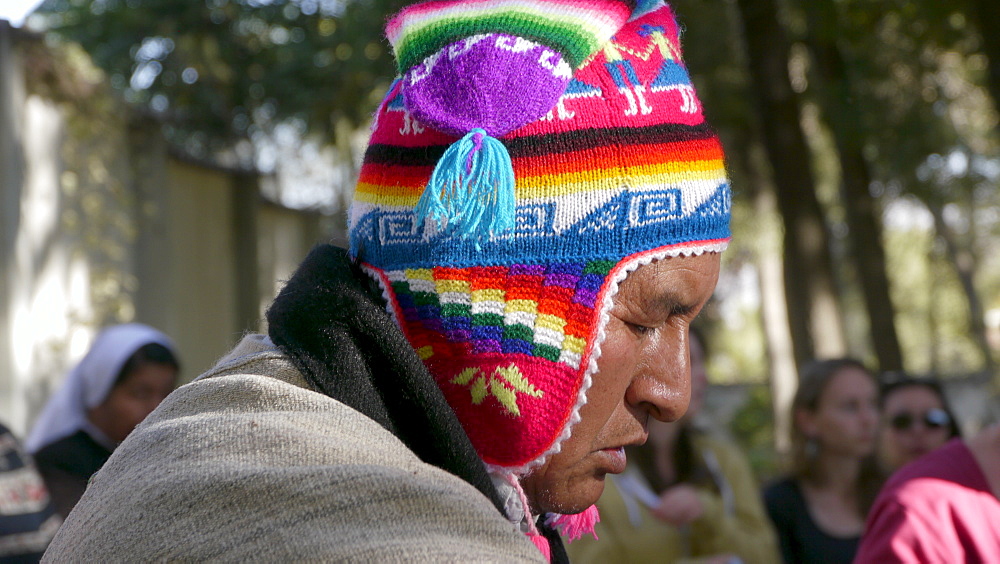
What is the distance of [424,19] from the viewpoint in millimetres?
1577

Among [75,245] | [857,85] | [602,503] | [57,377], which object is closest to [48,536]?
[602,503]

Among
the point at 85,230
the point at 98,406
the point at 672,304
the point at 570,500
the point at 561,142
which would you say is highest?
the point at 561,142

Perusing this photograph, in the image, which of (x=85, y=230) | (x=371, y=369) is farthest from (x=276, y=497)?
(x=85, y=230)

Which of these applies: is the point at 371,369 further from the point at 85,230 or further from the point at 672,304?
the point at 85,230

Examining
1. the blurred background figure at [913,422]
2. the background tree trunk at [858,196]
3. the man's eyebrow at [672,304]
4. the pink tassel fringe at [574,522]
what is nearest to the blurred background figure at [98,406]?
the pink tassel fringe at [574,522]

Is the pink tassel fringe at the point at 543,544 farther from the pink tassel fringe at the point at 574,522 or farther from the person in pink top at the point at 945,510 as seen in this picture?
the person in pink top at the point at 945,510

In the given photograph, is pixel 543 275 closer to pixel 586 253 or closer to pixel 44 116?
pixel 586 253

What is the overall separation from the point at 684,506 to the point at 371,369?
109 inches

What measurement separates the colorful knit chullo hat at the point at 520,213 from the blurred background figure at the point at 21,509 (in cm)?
285

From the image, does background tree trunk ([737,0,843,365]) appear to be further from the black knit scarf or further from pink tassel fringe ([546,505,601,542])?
the black knit scarf

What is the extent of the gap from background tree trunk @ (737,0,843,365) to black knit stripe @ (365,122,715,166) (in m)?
7.38

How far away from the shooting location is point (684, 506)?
391 centimetres

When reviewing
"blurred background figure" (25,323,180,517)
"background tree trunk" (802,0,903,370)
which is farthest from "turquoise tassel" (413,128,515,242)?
"background tree trunk" (802,0,903,370)

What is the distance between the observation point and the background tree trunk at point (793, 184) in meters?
8.55
